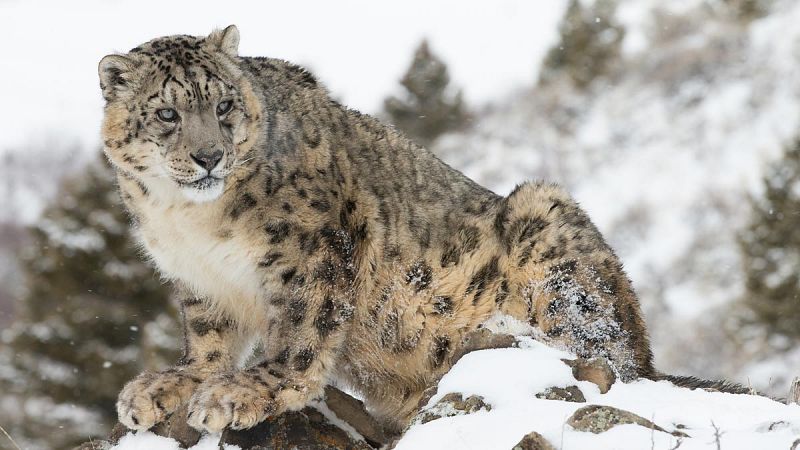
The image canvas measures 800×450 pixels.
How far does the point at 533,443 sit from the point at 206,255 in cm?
271

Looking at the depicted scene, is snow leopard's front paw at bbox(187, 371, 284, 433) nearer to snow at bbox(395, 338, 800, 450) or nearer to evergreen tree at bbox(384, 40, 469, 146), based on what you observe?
snow at bbox(395, 338, 800, 450)

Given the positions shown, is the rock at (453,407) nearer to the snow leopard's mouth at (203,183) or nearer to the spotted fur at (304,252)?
the spotted fur at (304,252)

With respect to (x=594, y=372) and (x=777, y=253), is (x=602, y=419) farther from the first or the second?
(x=777, y=253)

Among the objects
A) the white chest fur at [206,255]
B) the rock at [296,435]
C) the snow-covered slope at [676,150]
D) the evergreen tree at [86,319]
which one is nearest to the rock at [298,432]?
the rock at [296,435]

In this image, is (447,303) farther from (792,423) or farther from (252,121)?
(792,423)

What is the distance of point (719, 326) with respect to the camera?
27672mm

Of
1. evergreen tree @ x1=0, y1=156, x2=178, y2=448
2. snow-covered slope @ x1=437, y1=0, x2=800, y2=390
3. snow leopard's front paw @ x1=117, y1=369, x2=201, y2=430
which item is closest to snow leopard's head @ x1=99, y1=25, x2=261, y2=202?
snow leopard's front paw @ x1=117, y1=369, x2=201, y2=430

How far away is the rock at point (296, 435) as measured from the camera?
225 inches


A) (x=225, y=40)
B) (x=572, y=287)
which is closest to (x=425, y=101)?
(x=225, y=40)

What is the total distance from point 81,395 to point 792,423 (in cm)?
1499

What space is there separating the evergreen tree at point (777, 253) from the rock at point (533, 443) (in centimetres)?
2048

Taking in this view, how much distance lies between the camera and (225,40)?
6.56 meters

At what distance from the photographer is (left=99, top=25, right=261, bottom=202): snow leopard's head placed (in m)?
5.81

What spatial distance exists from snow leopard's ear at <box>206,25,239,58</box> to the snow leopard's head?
0.59 ft
